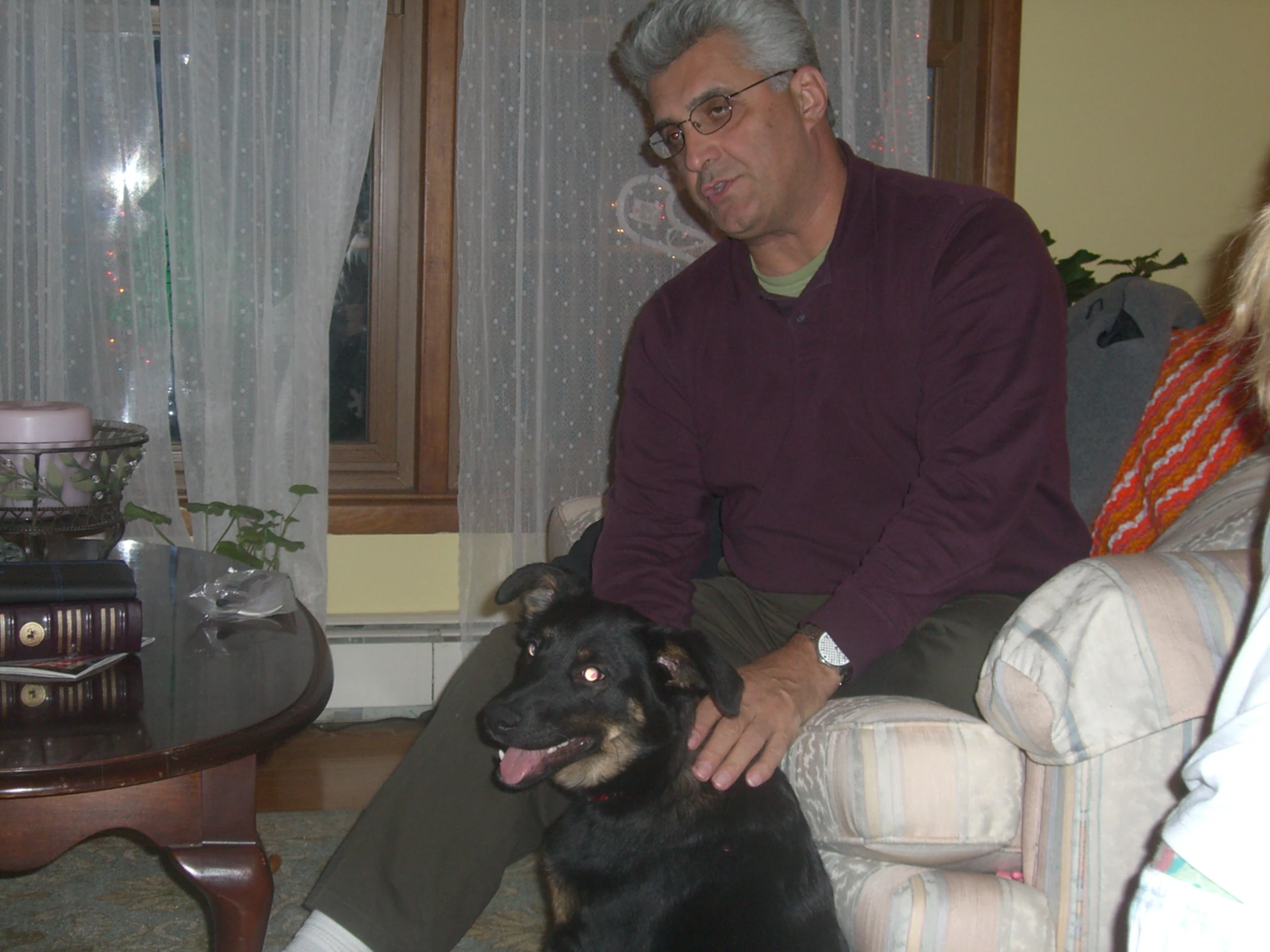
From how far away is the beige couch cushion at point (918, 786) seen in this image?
1225 millimetres

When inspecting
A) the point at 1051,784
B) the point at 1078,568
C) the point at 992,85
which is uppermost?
the point at 992,85

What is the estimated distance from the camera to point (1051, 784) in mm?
1211

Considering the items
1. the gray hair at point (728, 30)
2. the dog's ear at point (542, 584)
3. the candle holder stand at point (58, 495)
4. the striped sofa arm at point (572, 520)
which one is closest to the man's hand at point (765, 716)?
the dog's ear at point (542, 584)

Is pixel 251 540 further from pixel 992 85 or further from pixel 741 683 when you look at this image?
pixel 992 85

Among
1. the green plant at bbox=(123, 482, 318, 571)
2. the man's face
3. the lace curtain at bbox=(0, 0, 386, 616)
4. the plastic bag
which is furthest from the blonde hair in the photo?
the lace curtain at bbox=(0, 0, 386, 616)

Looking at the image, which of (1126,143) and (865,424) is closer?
(865,424)

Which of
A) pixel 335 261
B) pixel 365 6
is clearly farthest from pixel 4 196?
pixel 365 6

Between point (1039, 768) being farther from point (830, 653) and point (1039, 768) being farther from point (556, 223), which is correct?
point (556, 223)

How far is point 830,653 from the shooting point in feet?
4.59

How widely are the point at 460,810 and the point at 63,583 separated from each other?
54cm

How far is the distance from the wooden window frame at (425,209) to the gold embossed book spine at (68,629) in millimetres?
1585

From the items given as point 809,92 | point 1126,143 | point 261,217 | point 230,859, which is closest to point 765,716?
point 230,859

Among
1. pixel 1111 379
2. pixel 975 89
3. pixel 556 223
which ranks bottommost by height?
pixel 1111 379

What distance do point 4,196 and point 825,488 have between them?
2048 mm
